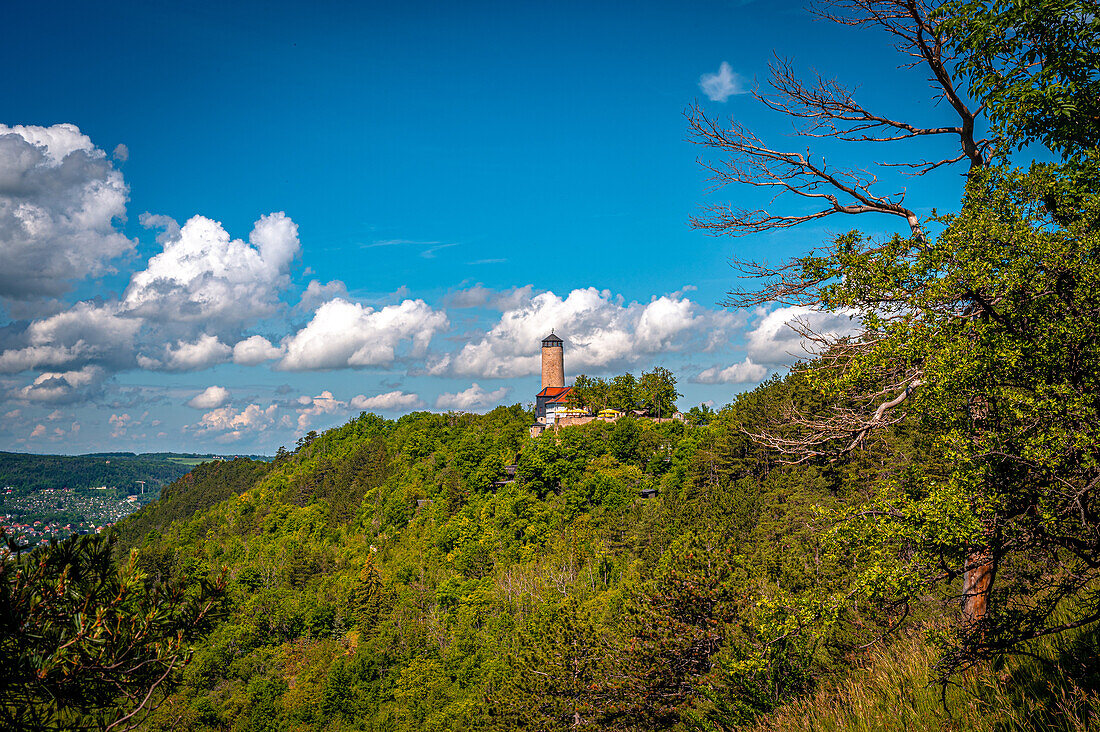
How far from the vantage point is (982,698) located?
5977mm

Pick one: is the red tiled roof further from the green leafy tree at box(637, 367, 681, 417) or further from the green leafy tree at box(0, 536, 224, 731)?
the green leafy tree at box(0, 536, 224, 731)

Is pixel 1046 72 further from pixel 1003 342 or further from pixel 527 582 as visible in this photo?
pixel 527 582

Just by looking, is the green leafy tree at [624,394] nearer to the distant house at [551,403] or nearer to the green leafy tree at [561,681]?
the distant house at [551,403]

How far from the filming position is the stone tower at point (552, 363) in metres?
103

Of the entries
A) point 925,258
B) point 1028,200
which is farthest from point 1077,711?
point 1028,200

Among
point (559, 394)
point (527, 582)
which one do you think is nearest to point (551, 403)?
point (559, 394)

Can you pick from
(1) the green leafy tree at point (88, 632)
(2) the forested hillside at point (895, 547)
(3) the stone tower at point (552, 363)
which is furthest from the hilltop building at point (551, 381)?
(1) the green leafy tree at point (88, 632)

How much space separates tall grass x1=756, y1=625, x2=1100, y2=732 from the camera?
16.9 feet

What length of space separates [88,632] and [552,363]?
9700cm

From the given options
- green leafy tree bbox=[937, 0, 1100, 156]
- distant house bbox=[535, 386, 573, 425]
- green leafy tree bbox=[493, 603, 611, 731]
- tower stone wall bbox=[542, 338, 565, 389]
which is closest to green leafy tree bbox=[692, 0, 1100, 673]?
green leafy tree bbox=[937, 0, 1100, 156]

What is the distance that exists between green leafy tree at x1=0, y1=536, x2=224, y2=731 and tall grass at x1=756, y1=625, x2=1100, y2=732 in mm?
7202

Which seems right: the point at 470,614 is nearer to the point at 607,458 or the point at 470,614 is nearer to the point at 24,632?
the point at 607,458

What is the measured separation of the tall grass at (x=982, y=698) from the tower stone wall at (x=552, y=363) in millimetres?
95113

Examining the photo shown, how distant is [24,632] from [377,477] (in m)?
89.7
